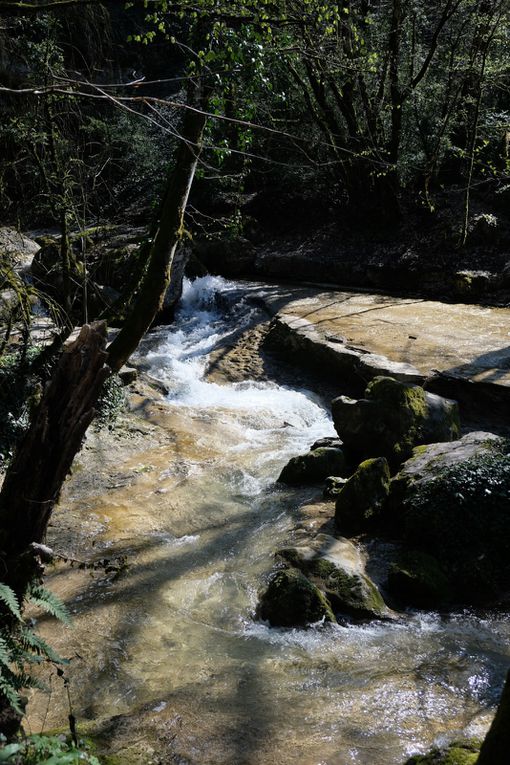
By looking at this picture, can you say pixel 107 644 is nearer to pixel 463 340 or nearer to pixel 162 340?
pixel 463 340

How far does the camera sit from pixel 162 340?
37.3 ft

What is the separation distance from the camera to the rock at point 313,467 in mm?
6543

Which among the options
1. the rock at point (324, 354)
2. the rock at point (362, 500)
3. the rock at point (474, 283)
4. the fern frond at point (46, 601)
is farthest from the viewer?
the rock at point (474, 283)

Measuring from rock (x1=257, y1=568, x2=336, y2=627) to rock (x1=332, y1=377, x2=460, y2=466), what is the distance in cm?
236

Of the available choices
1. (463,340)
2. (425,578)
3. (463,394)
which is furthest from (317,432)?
(425,578)

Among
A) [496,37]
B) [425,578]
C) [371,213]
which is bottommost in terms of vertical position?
[425,578]

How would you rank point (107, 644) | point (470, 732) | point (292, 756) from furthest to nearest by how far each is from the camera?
point (107, 644) < point (470, 732) < point (292, 756)

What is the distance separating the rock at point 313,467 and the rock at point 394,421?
0.85 ft

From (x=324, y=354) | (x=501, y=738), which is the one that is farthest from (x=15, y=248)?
(x=501, y=738)

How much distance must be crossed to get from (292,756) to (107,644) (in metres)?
1.63

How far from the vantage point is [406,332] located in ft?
31.6

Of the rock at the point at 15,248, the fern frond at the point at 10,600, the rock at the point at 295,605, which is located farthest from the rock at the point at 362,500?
the rock at the point at 15,248

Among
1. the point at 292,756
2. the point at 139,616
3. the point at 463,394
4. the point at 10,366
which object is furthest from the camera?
the point at 463,394

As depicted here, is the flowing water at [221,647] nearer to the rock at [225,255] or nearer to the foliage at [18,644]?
the foliage at [18,644]
